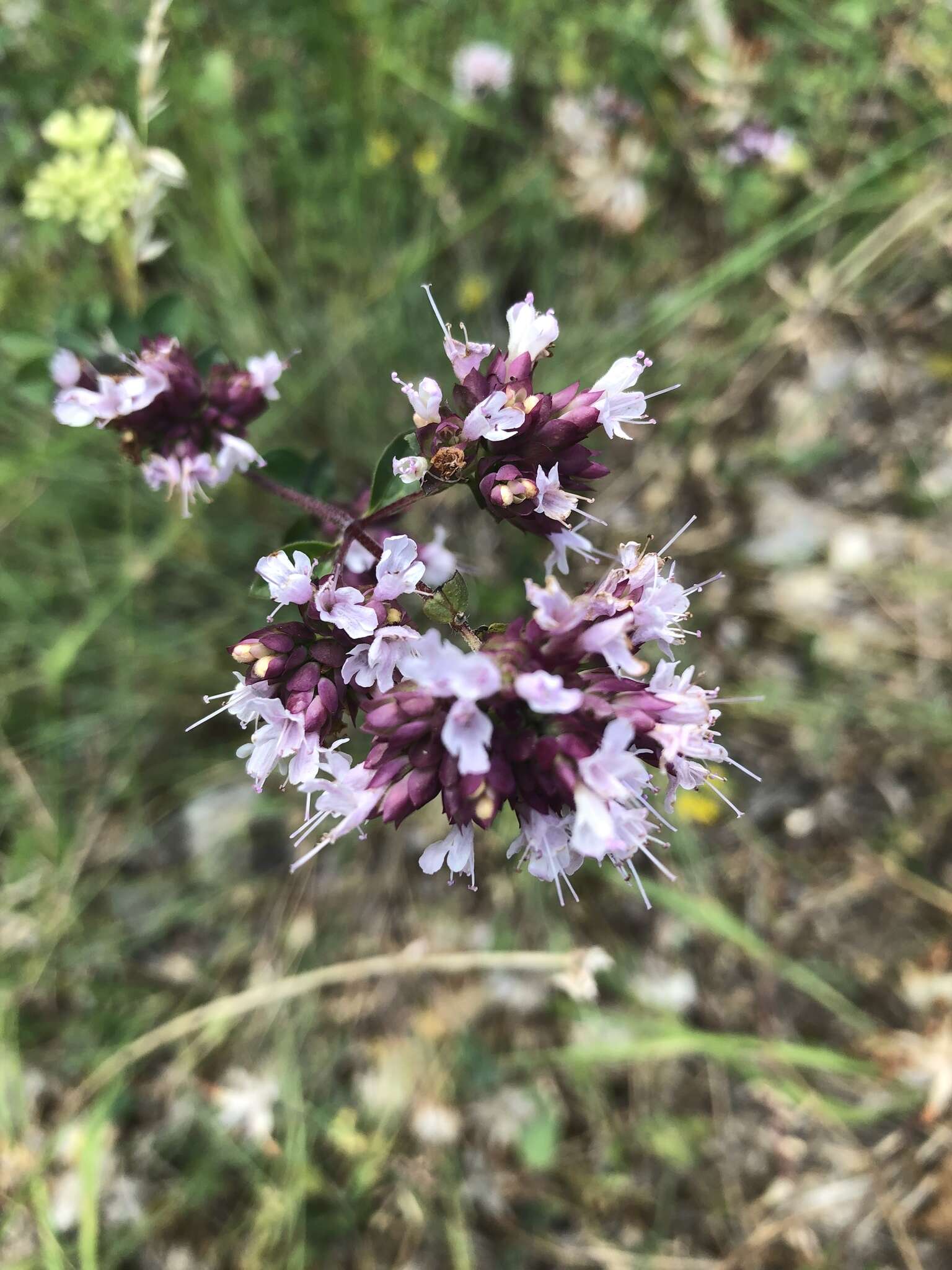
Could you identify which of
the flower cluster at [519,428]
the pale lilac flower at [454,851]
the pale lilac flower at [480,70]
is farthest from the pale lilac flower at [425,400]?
the pale lilac flower at [480,70]

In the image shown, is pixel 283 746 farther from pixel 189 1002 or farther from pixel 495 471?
pixel 189 1002

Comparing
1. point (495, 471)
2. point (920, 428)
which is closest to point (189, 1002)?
point (495, 471)

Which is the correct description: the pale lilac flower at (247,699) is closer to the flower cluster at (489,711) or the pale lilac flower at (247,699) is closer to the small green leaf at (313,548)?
the flower cluster at (489,711)

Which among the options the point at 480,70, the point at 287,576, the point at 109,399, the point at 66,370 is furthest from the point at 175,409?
the point at 480,70

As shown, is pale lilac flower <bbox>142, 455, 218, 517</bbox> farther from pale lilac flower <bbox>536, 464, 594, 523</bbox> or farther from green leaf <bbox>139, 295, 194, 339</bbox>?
pale lilac flower <bbox>536, 464, 594, 523</bbox>

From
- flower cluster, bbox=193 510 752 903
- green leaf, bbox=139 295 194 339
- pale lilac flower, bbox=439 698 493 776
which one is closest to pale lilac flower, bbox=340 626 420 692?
flower cluster, bbox=193 510 752 903
